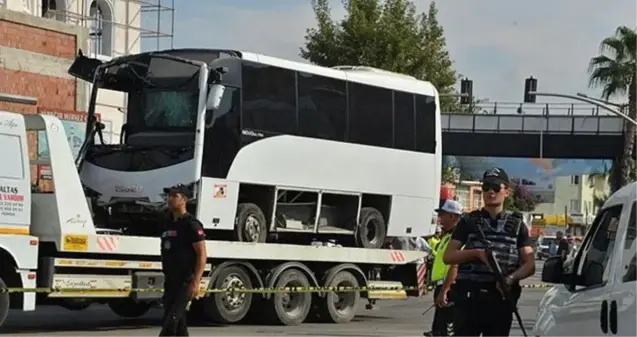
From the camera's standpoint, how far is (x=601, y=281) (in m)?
7.11

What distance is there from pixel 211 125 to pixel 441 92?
87.0ft

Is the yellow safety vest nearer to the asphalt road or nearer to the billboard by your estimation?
the asphalt road

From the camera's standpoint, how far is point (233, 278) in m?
17.0

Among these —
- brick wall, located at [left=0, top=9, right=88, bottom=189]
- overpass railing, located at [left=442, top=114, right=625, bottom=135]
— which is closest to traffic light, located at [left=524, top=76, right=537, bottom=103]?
overpass railing, located at [left=442, top=114, right=625, bottom=135]

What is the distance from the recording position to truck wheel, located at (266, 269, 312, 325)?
58.0 feet

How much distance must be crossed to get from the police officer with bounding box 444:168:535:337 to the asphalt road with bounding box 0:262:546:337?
27.5 feet

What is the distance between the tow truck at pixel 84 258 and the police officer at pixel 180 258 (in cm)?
429

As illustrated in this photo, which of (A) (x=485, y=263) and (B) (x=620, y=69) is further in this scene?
(B) (x=620, y=69)

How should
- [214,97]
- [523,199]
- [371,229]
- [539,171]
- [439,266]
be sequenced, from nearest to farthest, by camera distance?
[439,266], [214,97], [371,229], [523,199], [539,171]

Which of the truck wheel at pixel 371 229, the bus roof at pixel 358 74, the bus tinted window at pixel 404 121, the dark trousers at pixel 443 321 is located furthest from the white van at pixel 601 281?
the bus tinted window at pixel 404 121

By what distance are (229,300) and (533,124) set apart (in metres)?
43.9

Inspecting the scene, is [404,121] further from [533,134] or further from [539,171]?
[539,171]

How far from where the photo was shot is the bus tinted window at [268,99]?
17094mm

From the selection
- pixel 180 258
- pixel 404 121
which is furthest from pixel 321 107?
pixel 180 258
